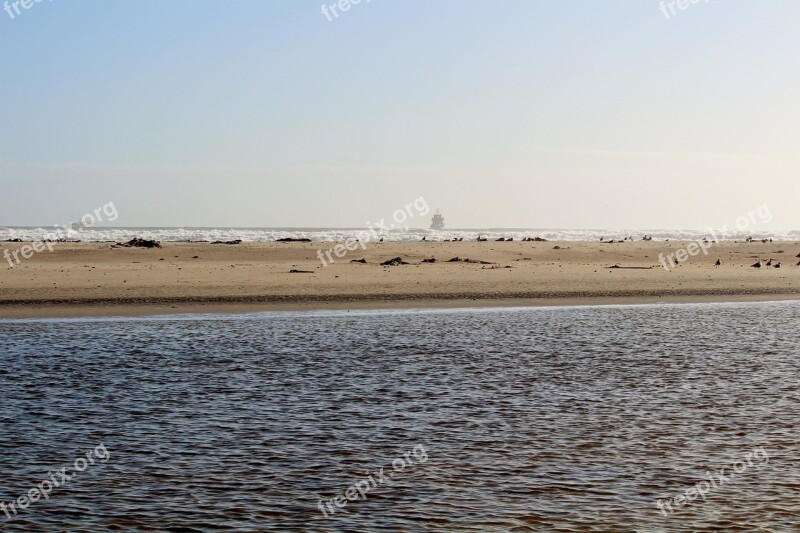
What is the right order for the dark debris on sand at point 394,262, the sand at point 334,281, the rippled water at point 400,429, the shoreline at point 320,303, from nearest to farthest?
the rippled water at point 400,429 < the shoreline at point 320,303 < the sand at point 334,281 < the dark debris on sand at point 394,262

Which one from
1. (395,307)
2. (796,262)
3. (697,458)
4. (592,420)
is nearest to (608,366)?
(592,420)

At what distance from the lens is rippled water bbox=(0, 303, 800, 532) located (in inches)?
341

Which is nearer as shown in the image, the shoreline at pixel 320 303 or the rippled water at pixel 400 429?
the rippled water at pixel 400 429

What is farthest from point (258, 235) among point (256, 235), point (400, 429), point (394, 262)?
point (400, 429)

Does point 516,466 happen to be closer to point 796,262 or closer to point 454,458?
point 454,458

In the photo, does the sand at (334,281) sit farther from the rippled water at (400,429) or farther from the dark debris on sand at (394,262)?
the rippled water at (400,429)

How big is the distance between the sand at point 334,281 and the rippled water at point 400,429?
305 inches

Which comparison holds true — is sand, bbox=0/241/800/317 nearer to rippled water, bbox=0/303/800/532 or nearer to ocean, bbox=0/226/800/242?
rippled water, bbox=0/303/800/532

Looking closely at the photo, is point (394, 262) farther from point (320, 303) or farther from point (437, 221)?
point (437, 221)

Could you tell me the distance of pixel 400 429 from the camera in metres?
11.9

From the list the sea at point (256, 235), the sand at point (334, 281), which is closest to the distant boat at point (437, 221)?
the sea at point (256, 235)

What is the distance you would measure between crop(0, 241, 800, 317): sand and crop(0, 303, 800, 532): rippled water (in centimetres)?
775

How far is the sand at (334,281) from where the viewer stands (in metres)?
29.4

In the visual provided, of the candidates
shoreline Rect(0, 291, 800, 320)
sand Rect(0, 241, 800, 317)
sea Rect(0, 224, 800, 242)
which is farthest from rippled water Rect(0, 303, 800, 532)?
sea Rect(0, 224, 800, 242)
